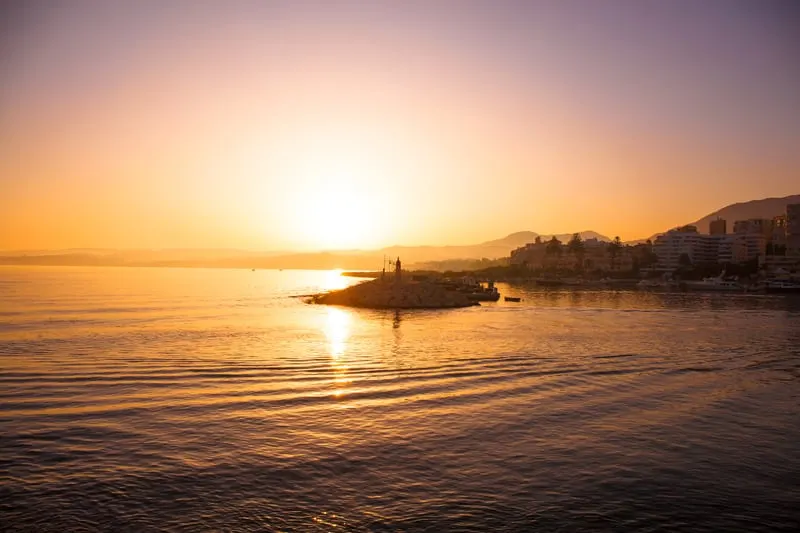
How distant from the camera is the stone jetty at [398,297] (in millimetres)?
92438

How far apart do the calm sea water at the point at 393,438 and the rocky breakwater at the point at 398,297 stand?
52578 millimetres

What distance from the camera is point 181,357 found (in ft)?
113

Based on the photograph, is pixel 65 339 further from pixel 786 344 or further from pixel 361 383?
pixel 786 344

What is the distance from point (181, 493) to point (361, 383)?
14.3 metres

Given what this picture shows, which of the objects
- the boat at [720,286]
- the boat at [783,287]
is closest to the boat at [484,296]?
the boat at [720,286]

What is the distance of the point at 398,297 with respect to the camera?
9344 centimetres

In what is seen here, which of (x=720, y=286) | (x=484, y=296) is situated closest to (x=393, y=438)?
(x=484, y=296)

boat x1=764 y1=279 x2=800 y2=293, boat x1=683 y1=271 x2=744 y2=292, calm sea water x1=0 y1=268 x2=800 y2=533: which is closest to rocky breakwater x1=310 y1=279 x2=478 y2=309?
calm sea water x1=0 y1=268 x2=800 y2=533

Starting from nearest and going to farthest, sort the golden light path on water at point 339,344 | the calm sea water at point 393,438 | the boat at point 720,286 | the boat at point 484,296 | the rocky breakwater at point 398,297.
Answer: the calm sea water at point 393,438 → the golden light path on water at point 339,344 → the rocky breakwater at point 398,297 → the boat at point 484,296 → the boat at point 720,286

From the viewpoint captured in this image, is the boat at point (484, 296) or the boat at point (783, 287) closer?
the boat at point (484, 296)

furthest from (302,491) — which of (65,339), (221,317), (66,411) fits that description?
(221,317)

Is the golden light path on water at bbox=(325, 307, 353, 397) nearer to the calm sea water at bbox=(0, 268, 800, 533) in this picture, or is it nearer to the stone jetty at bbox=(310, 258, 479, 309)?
the calm sea water at bbox=(0, 268, 800, 533)

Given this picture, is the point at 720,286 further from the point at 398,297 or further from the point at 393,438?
the point at 393,438

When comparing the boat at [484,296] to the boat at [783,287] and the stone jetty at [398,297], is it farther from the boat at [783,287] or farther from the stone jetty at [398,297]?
the boat at [783,287]
